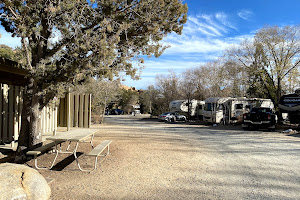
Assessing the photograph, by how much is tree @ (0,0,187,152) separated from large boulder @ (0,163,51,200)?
2.85 metres

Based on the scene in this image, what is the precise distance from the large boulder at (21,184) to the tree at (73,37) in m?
2.85

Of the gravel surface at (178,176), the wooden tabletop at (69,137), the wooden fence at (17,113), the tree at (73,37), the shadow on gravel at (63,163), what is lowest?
the gravel surface at (178,176)

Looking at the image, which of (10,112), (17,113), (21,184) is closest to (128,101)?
(17,113)

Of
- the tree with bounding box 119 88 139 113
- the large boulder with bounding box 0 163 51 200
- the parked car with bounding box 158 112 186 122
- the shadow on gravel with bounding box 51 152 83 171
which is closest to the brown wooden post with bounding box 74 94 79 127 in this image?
the shadow on gravel with bounding box 51 152 83 171

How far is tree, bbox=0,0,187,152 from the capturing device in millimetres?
5969

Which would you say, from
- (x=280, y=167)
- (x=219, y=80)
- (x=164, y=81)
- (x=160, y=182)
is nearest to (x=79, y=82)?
(x=160, y=182)

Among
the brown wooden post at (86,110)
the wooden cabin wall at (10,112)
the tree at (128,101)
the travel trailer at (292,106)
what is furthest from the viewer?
the tree at (128,101)

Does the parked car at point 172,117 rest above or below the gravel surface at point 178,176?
above

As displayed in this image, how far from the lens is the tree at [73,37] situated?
597 cm

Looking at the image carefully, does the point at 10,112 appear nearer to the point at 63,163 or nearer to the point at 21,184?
the point at 63,163

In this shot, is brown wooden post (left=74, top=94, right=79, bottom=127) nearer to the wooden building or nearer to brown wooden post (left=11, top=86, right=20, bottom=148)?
the wooden building

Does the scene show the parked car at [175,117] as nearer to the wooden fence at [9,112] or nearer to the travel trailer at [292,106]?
the travel trailer at [292,106]

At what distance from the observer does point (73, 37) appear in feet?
21.2

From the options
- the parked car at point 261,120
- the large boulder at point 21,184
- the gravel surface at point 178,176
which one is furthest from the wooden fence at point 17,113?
the parked car at point 261,120
